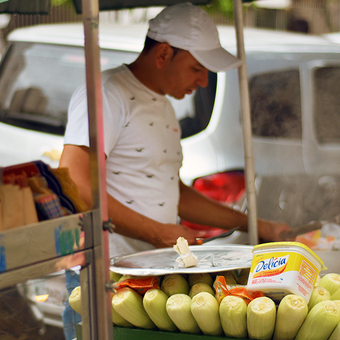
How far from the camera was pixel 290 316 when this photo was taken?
99 centimetres

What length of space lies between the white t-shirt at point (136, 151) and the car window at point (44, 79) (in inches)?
39.9

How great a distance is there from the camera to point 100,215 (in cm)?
91

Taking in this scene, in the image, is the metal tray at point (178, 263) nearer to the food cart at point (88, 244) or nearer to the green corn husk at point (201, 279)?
the green corn husk at point (201, 279)

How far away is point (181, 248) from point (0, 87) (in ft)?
5.75

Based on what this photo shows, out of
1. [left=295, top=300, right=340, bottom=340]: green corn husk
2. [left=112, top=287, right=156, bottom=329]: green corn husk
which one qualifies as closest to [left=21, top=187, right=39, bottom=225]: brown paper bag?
[left=112, top=287, right=156, bottom=329]: green corn husk

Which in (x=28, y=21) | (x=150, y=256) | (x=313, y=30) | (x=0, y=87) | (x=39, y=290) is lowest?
(x=150, y=256)

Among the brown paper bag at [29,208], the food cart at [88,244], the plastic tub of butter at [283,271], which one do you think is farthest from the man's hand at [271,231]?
the brown paper bag at [29,208]

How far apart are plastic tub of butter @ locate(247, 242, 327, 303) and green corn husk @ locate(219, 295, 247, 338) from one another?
7 cm

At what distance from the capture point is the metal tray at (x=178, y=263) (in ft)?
3.75

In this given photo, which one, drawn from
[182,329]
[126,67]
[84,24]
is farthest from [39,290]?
[126,67]

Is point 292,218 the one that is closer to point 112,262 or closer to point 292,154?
→ point 292,154

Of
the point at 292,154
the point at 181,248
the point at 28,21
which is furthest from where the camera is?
the point at 292,154

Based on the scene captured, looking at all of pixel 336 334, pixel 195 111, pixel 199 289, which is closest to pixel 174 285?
pixel 199 289

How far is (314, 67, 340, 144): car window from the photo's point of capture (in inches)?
108
